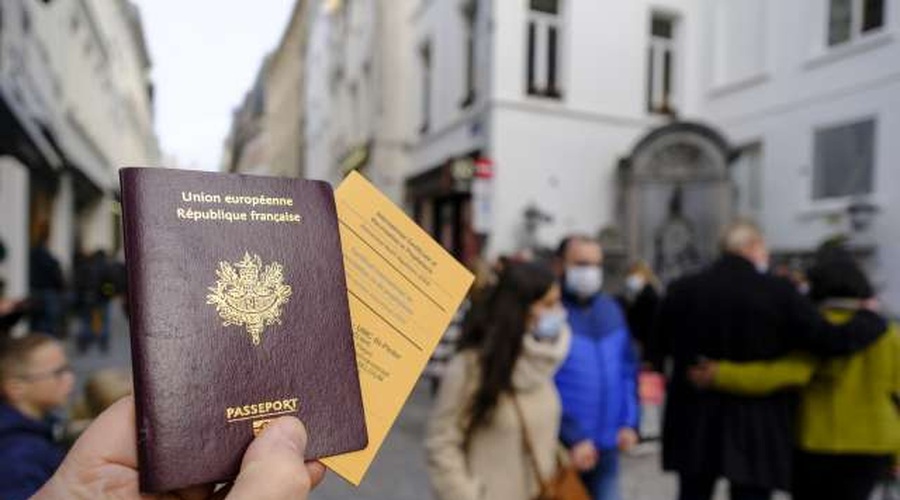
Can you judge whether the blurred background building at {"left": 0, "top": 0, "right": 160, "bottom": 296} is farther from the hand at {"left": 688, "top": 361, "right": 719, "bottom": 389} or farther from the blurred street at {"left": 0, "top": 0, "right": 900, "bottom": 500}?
the hand at {"left": 688, "top": 361, "right": 719, "bottom": 389}

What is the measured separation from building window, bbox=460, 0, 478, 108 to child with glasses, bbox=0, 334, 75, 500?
11.8 meters

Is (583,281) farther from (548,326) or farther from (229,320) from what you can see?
(229,320)

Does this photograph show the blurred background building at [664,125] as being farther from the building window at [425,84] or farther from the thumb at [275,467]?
the thumb at [275,467]

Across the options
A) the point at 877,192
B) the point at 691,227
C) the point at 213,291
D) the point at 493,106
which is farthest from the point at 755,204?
the point at 213,291

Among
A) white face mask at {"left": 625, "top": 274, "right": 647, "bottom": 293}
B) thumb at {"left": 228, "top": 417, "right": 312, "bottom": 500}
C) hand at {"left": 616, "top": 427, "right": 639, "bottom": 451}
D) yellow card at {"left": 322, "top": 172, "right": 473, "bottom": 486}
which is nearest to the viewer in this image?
thumb at {"left": 228, "top": 417, "right": 312, "bottom": 500}

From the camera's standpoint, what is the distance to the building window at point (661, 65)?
14.1 metres

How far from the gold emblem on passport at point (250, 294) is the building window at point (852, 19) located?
12.6m

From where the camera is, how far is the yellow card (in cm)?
96

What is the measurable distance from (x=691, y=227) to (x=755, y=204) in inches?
62.9

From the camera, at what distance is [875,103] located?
10.6 m

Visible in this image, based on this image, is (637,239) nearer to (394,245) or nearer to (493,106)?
(493,106)

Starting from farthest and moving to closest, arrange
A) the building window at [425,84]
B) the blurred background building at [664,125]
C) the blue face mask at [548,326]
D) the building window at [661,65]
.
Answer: the building window at [425,84], the building window at [661,65], the blurred background building at [664,125], the blue face mask at [548,326]

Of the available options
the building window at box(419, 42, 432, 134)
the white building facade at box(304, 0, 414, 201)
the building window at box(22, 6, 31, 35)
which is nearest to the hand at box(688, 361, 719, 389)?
the building window at box(22, 6, 31, 35)

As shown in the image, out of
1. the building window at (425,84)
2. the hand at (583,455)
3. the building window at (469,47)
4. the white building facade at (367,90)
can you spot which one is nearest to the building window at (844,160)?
the building window at (469,47)
